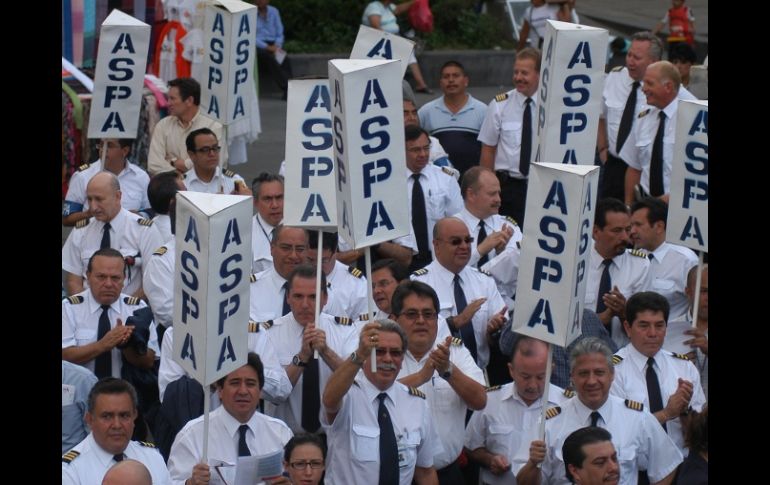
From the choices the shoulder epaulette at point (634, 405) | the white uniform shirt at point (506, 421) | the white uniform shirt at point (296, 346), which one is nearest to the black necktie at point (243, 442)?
the white uniform shirt at point (296, 346)

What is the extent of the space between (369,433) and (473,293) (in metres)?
1.92

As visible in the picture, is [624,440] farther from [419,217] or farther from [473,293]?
[419,217]

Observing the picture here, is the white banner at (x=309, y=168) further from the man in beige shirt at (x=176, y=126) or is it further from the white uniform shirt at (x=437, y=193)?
the man in beige shirt at (x=176, y=126)

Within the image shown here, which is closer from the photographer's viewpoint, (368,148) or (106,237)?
(368,148)

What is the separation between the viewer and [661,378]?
26.2 ft

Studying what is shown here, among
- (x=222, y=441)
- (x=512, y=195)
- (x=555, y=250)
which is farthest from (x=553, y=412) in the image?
(x=512, y=195)

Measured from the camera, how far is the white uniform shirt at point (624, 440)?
7.31 m

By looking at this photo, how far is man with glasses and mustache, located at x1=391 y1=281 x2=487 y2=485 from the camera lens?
24.6 feet

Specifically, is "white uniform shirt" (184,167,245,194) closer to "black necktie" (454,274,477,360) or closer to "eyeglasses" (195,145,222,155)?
"eyeglasses" (195,145,222,155)

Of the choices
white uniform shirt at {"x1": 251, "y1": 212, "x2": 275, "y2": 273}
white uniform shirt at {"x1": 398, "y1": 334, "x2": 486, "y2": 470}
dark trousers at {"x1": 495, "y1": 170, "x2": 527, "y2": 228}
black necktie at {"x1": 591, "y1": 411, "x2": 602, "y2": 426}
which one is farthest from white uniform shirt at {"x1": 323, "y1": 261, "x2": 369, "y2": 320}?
dark trousers at {"x1": 495, "y1": 170, "x2": 527, "y2": 228}

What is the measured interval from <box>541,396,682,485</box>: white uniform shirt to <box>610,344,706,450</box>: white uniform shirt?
421 millimetres

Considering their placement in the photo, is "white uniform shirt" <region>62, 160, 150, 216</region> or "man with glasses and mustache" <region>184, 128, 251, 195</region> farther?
"white uniform shirt" <region>62, 160, 150, 216</region>

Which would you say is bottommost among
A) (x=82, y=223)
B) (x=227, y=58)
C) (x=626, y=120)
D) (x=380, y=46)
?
(x=82, y=223)

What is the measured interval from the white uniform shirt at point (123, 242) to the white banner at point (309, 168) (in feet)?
5.69
